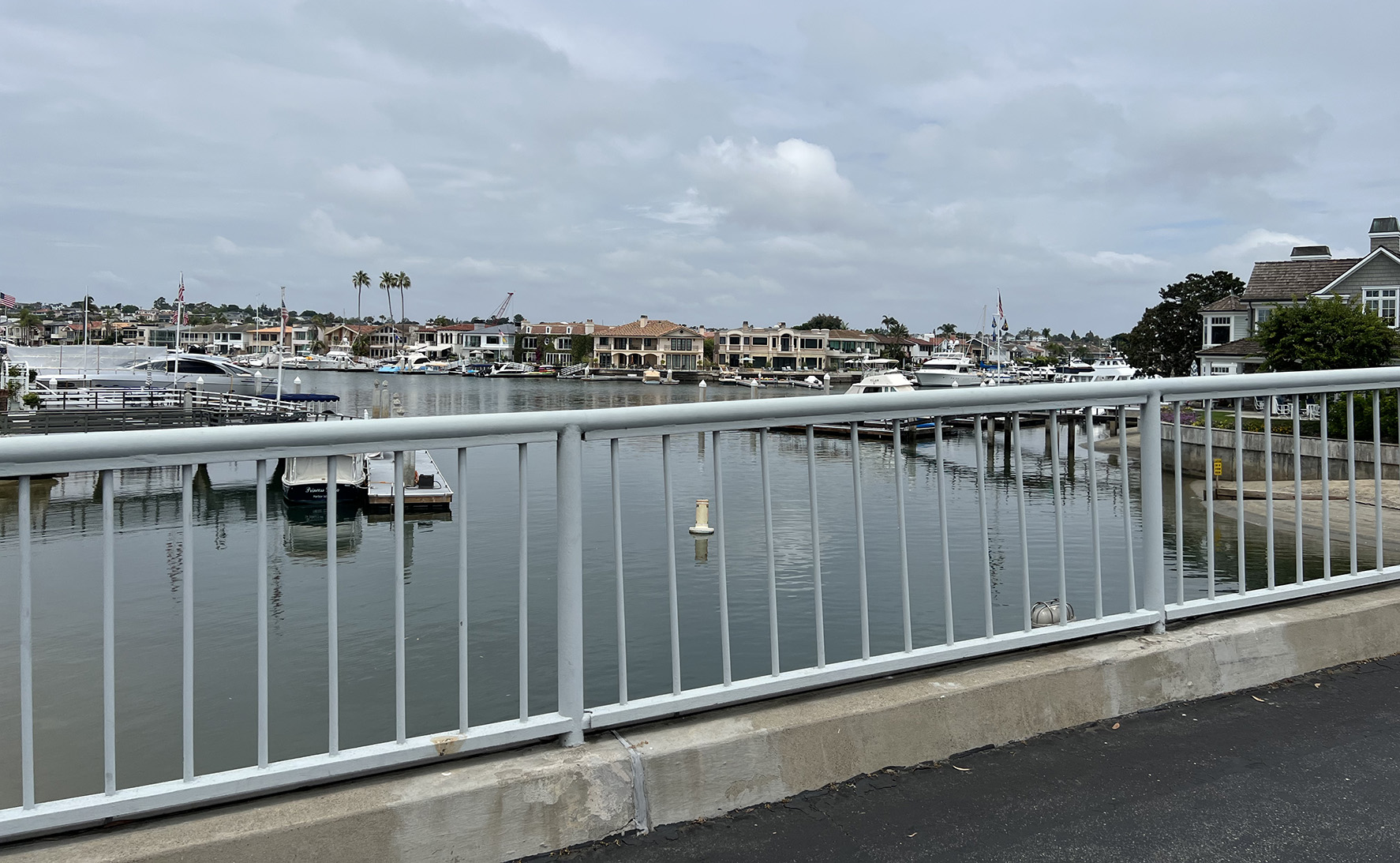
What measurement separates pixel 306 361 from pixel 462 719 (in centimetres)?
19777

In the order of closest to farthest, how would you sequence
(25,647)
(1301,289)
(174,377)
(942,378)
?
(25,647)
(1301,289)
(174,377)
(942,378)

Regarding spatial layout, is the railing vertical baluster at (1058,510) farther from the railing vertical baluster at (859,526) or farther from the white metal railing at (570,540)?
the railing vertical baluster at (859,526)

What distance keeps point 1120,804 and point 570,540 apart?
6.70ft

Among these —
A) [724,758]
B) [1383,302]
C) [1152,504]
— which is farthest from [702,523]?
[1383,302]

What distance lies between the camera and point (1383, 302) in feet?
160

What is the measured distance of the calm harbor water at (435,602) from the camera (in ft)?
46.5

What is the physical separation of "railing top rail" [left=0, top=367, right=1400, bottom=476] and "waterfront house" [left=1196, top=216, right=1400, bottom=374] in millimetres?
48040

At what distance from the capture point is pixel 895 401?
146 inches

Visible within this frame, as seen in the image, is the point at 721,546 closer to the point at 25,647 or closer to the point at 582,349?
the point at 25,647

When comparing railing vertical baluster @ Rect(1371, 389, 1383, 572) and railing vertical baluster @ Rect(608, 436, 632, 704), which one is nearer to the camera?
railing vertical baluster @ Rect(608, 436, 632, 704)

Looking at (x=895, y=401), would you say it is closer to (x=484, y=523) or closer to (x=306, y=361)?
(x=484, y=523)

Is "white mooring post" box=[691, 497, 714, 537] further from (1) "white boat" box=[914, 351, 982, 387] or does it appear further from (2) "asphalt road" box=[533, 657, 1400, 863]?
(1) "white boat" box=[914, 351, 982, 387]

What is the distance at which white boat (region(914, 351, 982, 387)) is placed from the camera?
298 feet

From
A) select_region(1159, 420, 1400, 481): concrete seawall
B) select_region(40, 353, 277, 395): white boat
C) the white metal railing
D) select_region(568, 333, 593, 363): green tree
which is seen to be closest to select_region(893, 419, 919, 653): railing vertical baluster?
the white metal railing
